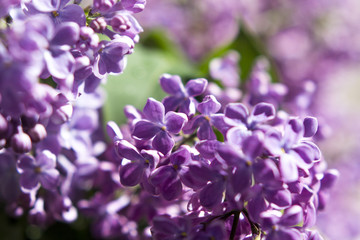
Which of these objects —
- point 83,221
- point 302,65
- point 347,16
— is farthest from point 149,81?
point 347,16

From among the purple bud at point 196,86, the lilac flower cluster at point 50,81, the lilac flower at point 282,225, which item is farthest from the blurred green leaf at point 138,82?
the lilac flower at point 282,225

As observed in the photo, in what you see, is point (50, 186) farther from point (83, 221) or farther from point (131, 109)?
point (83, 221)

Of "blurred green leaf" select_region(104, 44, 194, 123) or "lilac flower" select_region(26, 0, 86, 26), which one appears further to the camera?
"blurred green leaf" select_region(104, 44, 194, 123)

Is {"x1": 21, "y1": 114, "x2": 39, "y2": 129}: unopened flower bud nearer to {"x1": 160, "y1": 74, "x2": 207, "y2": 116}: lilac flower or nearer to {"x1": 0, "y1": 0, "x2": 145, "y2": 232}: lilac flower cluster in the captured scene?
{"x1": 0, "y1": 0, "x2": 145, "y2": 232}: lilac flower cluster

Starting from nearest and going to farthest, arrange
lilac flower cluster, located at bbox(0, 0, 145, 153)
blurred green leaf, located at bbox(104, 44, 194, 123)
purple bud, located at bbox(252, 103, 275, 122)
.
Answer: lilac flower cluster, located at bbox(0, 0, 145, 153) → purple bud, located at bbox(252, 103, 275, 122) → blurred green leaf, located at bbox(104, 44, 194, 123)

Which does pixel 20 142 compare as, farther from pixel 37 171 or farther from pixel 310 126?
pixel 310 126

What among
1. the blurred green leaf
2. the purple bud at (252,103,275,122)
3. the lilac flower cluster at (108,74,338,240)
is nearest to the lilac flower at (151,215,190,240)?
the lilac flower cluster at (108,74,338,240)

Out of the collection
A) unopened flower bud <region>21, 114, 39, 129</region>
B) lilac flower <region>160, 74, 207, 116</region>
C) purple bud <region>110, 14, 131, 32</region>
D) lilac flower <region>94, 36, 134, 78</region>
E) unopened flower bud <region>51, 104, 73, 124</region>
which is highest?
purple bud <region>110, 14, 131, 32</region>
